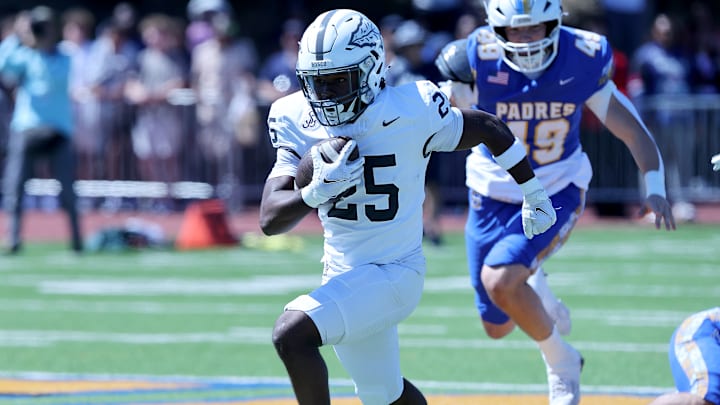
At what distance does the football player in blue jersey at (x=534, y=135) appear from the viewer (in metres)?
6.67

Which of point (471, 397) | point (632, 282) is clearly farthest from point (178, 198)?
point (471, 397)

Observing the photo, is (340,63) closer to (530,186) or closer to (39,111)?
(530,186)

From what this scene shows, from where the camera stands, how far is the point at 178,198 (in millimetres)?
17750

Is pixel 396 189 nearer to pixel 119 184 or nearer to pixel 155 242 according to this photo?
pixel 155 242

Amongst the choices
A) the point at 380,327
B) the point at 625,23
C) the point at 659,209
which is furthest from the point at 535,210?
the point at 625,23

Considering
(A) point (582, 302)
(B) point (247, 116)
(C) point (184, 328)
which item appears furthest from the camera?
(B) point (247, 116)

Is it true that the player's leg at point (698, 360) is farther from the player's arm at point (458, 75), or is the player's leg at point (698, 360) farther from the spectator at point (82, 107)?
the spectator at point (82, 107)

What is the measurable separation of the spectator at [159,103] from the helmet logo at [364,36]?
11.9 meters

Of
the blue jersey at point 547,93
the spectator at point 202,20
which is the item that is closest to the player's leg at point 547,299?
the blue jersey at point 547,93

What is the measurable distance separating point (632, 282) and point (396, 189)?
22.6 ft

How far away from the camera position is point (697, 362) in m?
4.96

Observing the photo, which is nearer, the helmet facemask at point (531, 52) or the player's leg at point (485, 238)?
the helmet facemask at point (531, 52)

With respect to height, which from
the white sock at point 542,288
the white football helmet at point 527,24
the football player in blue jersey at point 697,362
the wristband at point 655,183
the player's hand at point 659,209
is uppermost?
the white football helmet at point 527,24

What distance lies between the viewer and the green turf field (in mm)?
8070
